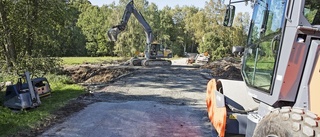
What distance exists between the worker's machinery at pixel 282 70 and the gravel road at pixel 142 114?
1890 mm

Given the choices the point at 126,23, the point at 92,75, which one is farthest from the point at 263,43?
the point at 126,23

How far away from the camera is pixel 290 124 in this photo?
2.58 metres

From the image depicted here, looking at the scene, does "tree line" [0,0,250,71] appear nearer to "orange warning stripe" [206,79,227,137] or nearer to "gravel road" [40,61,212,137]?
"gravel road" [40,61,212,137]

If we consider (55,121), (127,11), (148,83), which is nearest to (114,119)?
(55,121)

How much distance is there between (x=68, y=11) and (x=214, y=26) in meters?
20.5

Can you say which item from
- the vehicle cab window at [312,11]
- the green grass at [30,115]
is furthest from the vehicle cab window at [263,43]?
the green grass at [30,115]

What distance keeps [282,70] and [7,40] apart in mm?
12360

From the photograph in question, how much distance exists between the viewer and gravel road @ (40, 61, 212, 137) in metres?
5.89

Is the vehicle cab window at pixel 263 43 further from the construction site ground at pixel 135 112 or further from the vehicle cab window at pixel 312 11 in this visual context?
the construction site ground at pixel 135 112

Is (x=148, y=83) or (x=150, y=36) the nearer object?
(x=148, y=83)

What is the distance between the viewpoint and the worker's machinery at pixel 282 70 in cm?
277

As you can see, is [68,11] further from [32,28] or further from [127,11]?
[127,11]

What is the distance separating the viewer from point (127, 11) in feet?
63.7

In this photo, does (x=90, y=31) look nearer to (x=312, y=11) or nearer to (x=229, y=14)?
(x=229, y=14)
